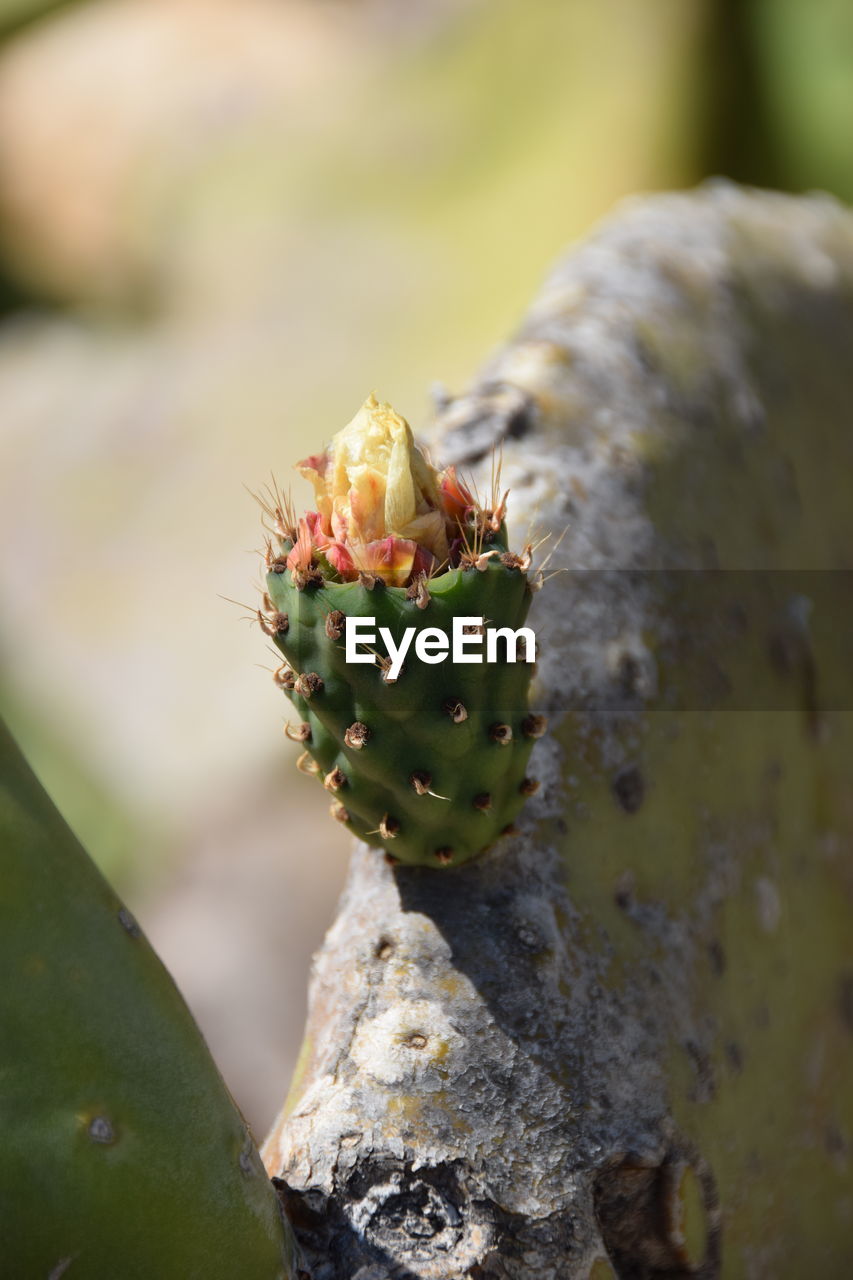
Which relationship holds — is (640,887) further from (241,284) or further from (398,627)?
(241,284)

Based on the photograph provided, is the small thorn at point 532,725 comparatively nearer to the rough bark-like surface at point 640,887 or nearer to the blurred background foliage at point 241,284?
the rough bark-like surface at point 640,887

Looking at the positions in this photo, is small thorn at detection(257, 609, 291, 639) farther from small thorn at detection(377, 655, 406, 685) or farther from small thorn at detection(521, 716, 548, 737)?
small thorn at detection(521, 716, 548, 737)

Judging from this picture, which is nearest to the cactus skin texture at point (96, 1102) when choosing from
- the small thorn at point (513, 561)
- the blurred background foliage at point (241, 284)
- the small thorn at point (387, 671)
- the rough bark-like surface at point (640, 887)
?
the rough bark-like surface at point (640, 887)

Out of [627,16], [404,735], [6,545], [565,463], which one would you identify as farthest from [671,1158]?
[6,545]

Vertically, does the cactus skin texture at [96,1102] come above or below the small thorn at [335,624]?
below

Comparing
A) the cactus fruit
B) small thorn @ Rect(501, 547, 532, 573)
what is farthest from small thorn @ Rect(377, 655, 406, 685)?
small thorn @ Rect(501, 547, 532, 573)

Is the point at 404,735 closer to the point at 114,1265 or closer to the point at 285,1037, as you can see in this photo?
the point at 114,1265

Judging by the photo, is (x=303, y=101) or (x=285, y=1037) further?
(x=303, y=101)
